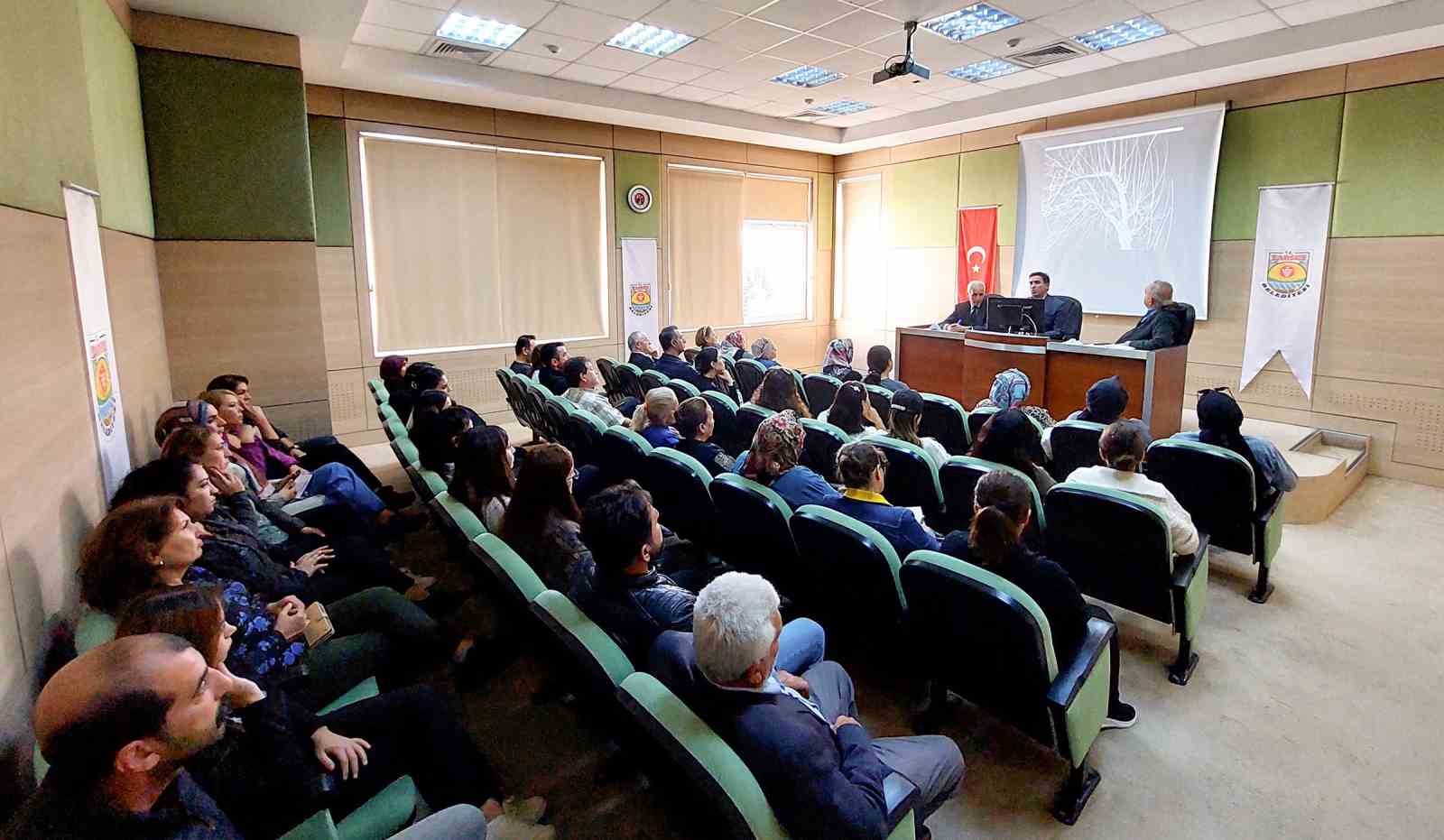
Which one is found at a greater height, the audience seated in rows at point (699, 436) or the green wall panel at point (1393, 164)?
the green wall panel at point (1393, 164)

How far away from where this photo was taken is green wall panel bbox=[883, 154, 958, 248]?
8914mm

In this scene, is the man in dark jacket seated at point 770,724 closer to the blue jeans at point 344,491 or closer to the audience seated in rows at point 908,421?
the audience seated in rows at point 908,421

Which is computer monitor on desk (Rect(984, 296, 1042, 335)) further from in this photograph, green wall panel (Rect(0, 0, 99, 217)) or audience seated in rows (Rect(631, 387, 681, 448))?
green wall panel (Rect(0, 0, 99, 217))

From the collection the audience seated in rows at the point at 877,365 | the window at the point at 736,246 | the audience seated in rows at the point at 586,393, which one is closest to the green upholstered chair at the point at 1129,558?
the audience seated in rows at the point at 877,365

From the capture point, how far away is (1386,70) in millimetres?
5480

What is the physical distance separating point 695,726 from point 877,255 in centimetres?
939

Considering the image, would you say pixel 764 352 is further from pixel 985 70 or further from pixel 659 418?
pixel 985 70

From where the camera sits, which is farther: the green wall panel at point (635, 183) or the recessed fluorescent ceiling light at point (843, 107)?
the green wall panel at point (635, 183)

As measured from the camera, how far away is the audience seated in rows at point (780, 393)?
174 inches

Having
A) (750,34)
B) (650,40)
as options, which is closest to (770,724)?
(750,34)

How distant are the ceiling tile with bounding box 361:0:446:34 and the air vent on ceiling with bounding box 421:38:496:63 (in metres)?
0.30

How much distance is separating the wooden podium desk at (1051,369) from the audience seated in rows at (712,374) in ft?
7.08

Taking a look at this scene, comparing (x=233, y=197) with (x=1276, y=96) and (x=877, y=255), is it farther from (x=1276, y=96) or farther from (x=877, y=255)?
(x=1276, y=96)

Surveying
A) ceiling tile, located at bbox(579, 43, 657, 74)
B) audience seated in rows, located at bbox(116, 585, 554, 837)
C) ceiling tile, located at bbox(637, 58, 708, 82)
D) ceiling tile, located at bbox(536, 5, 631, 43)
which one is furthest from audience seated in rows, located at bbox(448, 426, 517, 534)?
ceiling tile, located at bbox(637, 58, 708, 82)
